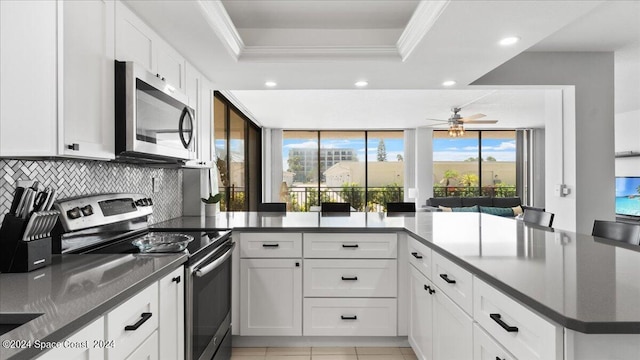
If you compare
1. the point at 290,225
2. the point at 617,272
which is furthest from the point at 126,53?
the point at 617,272

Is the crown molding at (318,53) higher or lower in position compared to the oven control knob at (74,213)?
higher

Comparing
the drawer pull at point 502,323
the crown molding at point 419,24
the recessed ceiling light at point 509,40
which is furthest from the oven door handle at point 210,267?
the recessed ceiling light at point 509,40

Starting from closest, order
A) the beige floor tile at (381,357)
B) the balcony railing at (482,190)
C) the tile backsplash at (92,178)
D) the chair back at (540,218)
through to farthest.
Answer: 1. the tile backsplash at (92,178)
2. the beige floor tile at (381,357)
3. the chair back at (540,218)
4. the balcony railing at (482,190)

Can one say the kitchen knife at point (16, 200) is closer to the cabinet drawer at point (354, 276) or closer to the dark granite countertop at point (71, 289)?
the dark granite countertop at point (71, 289)

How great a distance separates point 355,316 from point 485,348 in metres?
1.37

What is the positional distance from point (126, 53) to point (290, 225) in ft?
5.01

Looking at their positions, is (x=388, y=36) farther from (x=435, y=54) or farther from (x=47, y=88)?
(x=47, y=88)

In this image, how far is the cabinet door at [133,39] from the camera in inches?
69.2

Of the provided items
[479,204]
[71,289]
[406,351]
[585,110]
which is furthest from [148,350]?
[479,204]

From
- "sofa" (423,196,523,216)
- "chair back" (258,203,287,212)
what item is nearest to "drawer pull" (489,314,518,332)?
"chair back" (258,203,287,212)

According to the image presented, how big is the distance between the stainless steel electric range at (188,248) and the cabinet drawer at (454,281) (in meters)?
1.20

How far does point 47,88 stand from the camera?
128 centimetres

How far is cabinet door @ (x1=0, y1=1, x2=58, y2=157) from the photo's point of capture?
47.3 inches

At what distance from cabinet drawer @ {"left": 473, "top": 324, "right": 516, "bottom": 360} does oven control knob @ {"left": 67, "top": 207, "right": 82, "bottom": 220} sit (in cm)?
182
